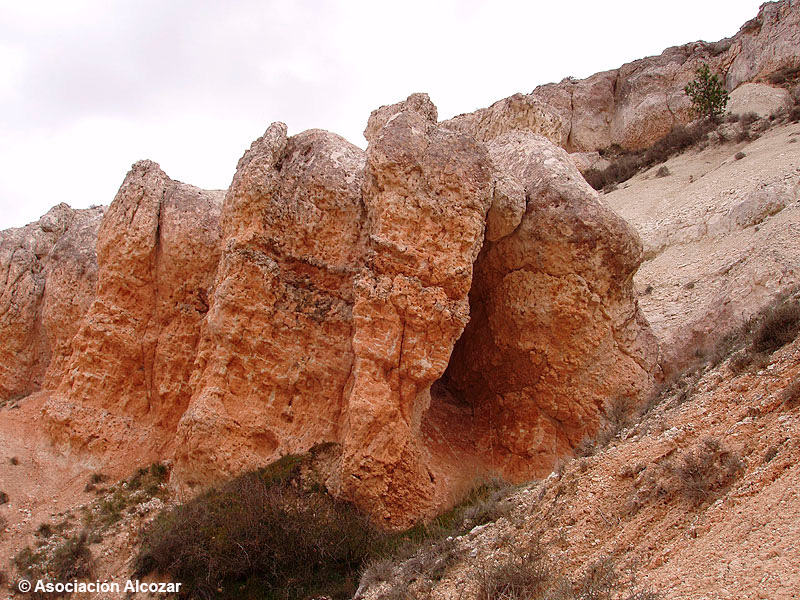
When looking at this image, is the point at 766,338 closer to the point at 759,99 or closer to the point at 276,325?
the point at 276,325

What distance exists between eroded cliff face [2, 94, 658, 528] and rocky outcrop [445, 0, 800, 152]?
1790 centimetres

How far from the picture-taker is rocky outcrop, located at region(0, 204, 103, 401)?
13375mm

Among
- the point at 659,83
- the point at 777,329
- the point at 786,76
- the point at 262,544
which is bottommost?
the point at 262,544

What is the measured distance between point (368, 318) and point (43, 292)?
8.95 m

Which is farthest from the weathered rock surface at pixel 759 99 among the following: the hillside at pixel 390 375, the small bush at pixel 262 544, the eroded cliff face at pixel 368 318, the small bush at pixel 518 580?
the small bush at pixel 518 580

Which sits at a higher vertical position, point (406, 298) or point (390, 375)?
point (406, 298)

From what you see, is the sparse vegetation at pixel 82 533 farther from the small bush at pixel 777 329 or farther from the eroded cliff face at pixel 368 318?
the small bush at pixel 777 329

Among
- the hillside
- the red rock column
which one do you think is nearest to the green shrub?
the hillside

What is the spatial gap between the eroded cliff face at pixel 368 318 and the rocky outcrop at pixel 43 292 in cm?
138

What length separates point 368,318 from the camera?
30.2ft

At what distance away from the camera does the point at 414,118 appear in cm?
1032

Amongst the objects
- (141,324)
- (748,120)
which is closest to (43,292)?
(141,324)

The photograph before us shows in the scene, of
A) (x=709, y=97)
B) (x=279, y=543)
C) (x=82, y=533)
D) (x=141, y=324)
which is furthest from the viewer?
(x=709, y=97)

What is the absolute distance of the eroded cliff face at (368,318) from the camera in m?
9.34
